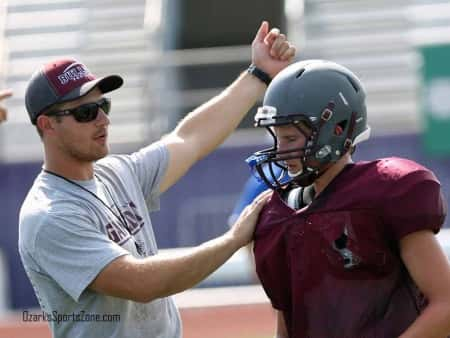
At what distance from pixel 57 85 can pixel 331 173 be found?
126cm

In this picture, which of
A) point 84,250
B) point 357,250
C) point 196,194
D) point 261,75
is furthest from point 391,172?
point 196,194

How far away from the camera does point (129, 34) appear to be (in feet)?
43.0

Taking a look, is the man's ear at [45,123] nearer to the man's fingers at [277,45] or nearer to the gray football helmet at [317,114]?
the man's fingers at [277,45]

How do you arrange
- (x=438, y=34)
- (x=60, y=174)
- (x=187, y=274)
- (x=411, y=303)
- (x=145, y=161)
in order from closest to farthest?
(x=411, y=303), (x=187, y=274), (x=60, y=174), (x=145, y=161), (x=438, y=34)

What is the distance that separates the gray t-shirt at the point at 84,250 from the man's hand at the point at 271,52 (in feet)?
2.37

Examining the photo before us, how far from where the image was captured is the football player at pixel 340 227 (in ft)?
9.16

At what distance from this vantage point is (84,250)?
11.8 feet

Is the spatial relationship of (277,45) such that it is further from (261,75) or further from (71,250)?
(71,250)

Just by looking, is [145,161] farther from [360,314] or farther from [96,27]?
[96,27]

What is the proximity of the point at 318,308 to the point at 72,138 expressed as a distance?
1298mm

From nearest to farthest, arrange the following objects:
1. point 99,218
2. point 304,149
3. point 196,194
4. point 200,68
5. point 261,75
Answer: point 304,149 < point 99,218 < point 261,75 < point 196,194 < point 200,68

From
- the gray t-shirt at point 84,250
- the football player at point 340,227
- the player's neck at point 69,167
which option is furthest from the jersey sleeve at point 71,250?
the football player at point 340,227

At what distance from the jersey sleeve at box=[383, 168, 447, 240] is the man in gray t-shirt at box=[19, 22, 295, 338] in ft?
1.59

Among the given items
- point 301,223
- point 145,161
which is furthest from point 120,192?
point 301,223
